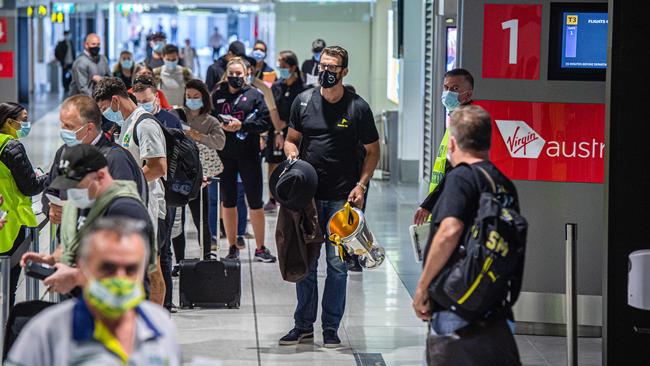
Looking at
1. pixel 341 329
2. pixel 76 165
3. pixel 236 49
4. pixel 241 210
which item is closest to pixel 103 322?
pixel 76 165

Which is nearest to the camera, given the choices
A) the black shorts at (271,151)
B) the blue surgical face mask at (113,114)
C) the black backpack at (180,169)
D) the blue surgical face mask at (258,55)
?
the blue surgical face mask at (113,114)

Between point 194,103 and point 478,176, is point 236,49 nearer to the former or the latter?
point 194,103

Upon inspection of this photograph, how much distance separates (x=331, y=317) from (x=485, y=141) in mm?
2984

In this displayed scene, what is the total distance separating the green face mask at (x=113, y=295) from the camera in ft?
11.1

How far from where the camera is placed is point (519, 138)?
26.1ft

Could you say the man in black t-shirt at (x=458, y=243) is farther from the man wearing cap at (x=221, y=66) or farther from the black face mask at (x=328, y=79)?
the man wearing cap at (x=221, y=66)

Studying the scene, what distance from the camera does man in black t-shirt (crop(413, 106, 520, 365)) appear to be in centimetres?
471

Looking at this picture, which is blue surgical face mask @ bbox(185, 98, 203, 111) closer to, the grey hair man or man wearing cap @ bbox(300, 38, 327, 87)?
man wearing cap @ bbox(300, 38, 327, 87)

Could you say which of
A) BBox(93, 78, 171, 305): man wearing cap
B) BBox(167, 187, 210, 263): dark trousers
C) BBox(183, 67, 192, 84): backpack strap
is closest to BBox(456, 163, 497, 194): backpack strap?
BBox(93, 78, 171, 305): man wearing cap

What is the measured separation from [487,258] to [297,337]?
3252 millimetres

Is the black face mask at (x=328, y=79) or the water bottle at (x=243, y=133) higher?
the black face mask at (x=328, y=79)

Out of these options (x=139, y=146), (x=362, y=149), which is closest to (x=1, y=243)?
(x=139, y=146)

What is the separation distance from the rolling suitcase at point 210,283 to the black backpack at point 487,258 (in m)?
4.08

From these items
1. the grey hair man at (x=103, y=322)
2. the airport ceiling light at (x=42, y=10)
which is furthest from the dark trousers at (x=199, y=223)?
the airport ceiling light at (x=42, y=10)
